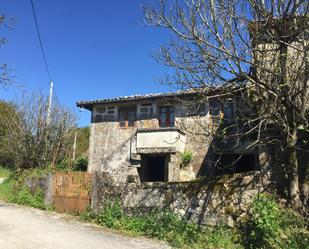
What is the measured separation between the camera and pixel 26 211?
13.4 metres

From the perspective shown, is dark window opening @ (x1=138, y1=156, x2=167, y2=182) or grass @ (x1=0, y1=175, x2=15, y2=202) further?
dark window opening @ (x1=138, y1=156, x2=167, y2=182)

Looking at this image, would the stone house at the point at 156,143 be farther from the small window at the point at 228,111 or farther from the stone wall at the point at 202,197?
the stone wall at the point at 202,197

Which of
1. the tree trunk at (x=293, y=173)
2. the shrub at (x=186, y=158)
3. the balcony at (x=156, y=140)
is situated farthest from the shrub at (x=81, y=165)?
the tree trunk at (x=293, y=173)

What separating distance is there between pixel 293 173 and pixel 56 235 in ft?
20.3

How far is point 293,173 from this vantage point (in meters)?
10.2

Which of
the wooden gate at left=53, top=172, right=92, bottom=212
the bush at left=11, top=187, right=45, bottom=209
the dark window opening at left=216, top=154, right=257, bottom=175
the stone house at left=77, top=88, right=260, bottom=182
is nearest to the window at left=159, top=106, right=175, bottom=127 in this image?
the stone house at left=77, top=88, right=260, bottom=182

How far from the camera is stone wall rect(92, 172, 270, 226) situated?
10375mm

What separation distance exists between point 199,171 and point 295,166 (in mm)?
9094

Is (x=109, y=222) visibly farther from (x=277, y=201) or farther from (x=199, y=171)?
(x=199, y=171)

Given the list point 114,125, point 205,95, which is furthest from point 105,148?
point 205,95

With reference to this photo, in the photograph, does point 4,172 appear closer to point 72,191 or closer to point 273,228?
point 72,191

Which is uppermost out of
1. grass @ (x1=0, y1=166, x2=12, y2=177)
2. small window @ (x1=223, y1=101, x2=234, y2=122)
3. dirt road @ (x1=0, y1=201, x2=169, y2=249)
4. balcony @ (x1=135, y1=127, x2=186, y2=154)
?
small window @ (x1=223, y1=101, x2=234, y2=122)

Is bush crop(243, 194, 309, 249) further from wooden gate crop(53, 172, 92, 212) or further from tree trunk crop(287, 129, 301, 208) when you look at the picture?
wooden gate crop(53, 172, 92, 212)

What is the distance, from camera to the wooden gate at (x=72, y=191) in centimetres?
1266
